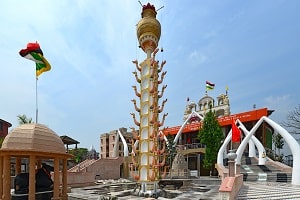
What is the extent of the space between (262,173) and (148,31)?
47.1 feet

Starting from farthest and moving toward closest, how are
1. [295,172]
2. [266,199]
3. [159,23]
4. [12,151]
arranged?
1. [159,23]
2. [295,172]
3. [266,199]
4. [12,151]

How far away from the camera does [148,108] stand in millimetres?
20266

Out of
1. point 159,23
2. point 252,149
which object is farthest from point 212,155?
point 159,23

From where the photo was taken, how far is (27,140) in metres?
9.37

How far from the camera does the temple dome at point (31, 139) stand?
30.4 feet

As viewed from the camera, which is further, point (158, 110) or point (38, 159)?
point (158, 110)

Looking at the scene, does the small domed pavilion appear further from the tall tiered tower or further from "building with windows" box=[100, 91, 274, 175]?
"building with windows" box=[100, 91, 274, 175]

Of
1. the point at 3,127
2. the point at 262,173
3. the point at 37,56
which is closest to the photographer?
the point at 37,56

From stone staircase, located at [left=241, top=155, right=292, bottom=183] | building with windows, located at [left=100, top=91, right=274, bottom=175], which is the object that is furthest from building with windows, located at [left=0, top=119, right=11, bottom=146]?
stone staircase, located at [left=241, top=155, right=292, bottom=183]

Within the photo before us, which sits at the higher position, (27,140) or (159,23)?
(159,23)

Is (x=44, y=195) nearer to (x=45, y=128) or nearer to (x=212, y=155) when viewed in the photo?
(x=45, y=128)

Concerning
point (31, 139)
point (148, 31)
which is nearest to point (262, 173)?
point (148, 31)

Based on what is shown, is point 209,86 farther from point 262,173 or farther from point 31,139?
point 31,139

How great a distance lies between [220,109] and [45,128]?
3694 centimetres
